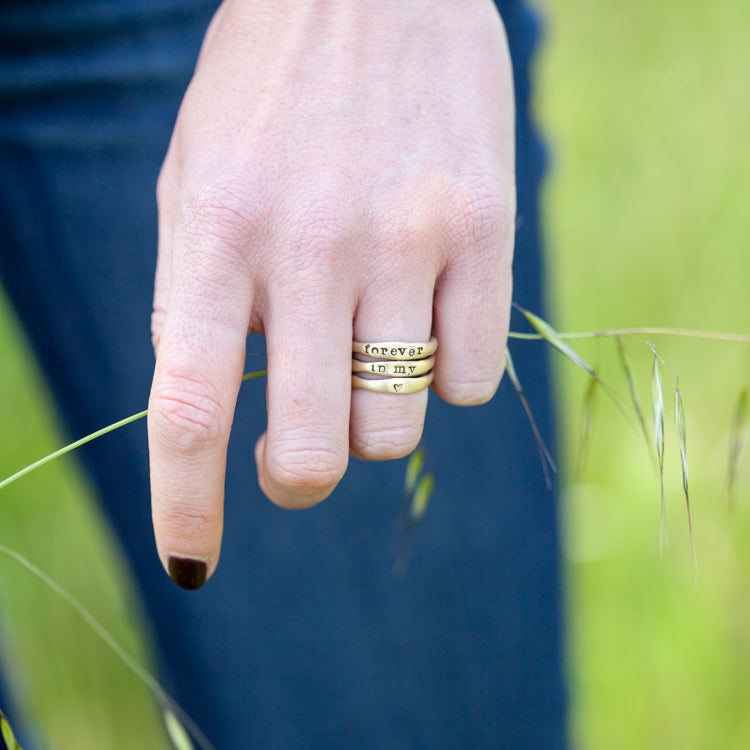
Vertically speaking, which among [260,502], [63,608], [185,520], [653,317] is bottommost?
[63,608]

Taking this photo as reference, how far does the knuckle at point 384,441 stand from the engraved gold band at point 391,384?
0.10 feet

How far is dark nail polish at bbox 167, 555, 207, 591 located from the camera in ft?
1.65

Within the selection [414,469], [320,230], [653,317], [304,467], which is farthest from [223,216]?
[653,317]

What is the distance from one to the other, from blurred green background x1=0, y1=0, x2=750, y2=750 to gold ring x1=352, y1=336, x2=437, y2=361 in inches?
28.1

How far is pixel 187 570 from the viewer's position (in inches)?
20.0

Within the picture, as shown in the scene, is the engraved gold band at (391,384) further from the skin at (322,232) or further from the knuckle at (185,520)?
the knuckle at (185,520)

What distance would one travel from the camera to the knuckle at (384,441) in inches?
19.8

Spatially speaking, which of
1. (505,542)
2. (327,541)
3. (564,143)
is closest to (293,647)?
(327,541)

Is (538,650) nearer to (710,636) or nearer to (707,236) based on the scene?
(710,636)

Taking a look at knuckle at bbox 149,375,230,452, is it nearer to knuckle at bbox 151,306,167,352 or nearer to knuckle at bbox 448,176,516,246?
knuckle at bbox 151,306,167,352

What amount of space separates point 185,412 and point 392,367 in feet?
0.46

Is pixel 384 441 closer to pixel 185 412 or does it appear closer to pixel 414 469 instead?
pixel 185 412

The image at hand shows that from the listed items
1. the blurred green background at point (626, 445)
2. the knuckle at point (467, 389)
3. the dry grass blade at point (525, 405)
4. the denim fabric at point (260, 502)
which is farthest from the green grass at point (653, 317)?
the knuckle at point (467, 389)

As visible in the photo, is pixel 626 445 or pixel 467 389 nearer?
pixel 467 389
